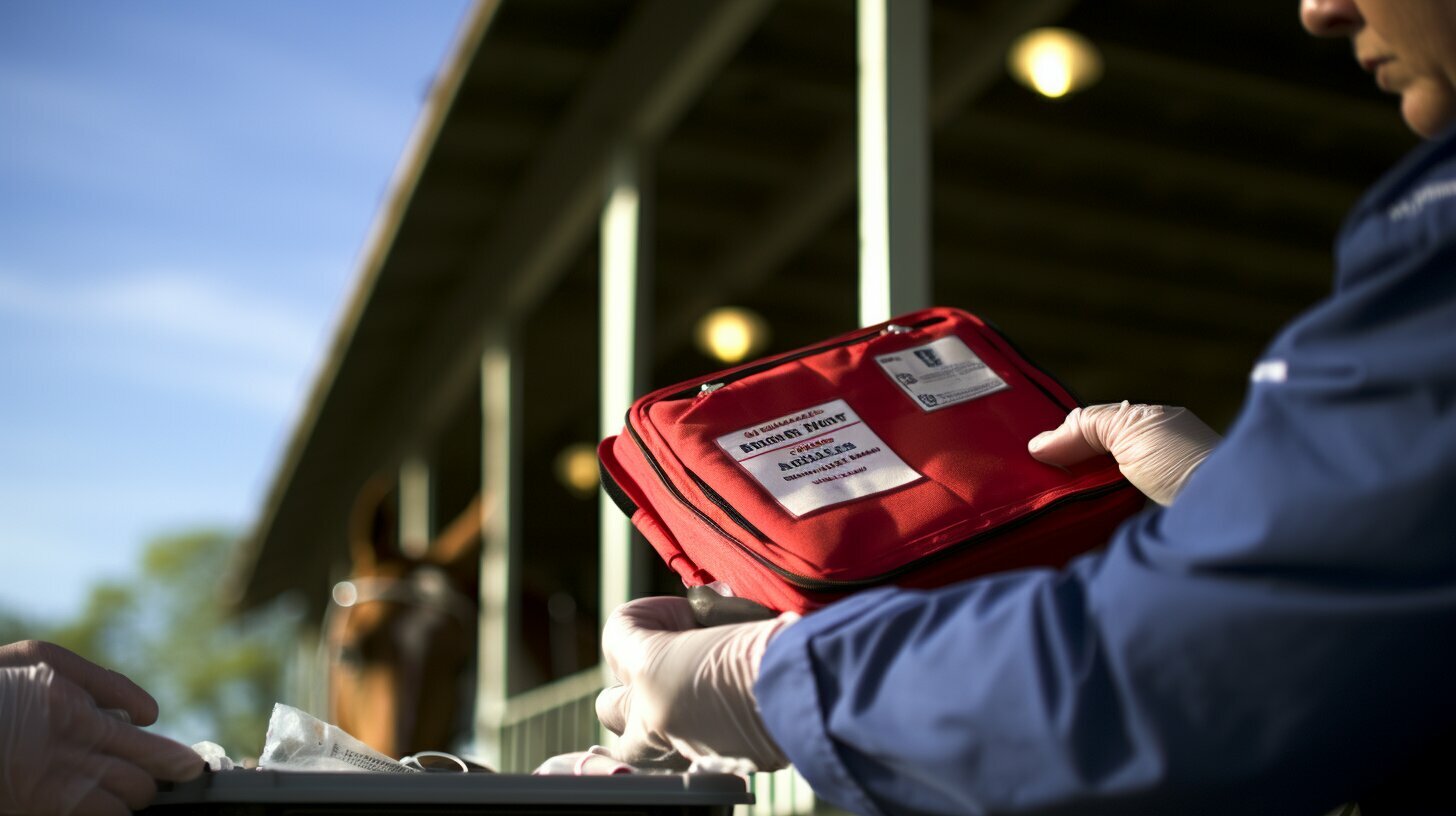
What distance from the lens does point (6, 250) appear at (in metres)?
54.3

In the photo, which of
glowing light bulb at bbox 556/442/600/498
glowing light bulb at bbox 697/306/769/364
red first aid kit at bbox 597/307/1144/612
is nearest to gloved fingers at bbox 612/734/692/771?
red first aid kit at bbox 597/307/1144/612

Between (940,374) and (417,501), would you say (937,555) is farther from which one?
(417,501)

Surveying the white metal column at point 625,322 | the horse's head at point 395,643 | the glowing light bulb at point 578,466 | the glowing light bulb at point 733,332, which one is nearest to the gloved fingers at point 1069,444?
the white metal column at point 625,322

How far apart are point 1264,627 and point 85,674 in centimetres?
82

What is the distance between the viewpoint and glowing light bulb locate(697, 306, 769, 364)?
830cm

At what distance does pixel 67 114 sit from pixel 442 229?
174ft

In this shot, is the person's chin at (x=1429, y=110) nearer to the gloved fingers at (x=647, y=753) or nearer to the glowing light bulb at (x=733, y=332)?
the gloved fingers at (x=647, y=753)

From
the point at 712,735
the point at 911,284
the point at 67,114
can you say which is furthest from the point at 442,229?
the point at 67,114

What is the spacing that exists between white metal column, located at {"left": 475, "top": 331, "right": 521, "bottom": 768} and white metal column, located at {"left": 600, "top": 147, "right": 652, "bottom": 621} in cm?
137

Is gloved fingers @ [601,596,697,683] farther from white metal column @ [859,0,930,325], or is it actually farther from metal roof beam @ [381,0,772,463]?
metal roof beam @ [381,0,772,463]

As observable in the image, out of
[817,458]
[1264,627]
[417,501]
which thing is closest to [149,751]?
[817,458]

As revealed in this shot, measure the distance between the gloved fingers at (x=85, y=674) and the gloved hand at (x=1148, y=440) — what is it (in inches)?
32.8

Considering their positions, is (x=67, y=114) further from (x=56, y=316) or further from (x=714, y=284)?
(x=714, y=284)

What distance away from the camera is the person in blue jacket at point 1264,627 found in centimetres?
83
